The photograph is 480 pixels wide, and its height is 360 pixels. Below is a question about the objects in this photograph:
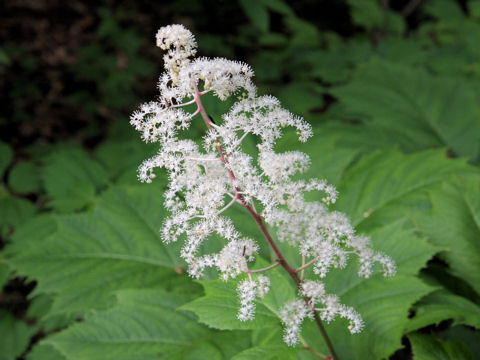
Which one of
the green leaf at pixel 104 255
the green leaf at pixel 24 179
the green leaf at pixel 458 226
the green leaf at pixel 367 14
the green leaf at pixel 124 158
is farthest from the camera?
the green leaf at pixel 367 14

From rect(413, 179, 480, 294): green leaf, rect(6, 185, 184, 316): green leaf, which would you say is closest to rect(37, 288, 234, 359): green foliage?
rect(6, 185, 184, 316): green leaf

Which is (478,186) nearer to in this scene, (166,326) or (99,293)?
(166,326)

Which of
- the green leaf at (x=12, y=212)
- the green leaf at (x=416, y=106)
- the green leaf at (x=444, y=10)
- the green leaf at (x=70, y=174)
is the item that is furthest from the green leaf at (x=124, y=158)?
the green leaf at (x=444, y=10)

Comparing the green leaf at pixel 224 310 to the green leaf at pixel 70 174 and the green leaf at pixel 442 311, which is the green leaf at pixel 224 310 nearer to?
the green leaf at pixel 442 311

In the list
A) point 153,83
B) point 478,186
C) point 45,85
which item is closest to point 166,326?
point 478,186

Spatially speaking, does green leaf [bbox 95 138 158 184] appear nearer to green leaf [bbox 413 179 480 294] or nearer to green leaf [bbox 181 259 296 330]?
green leaf [bbox 181 259 296 330]

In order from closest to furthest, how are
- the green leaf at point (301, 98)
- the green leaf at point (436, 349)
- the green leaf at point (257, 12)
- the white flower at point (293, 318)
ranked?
the white flower at point (293, 318)
the green leaf at point (436, 349)
the green leaf at point (257, 12)
the green leaf at point (301, 98)
